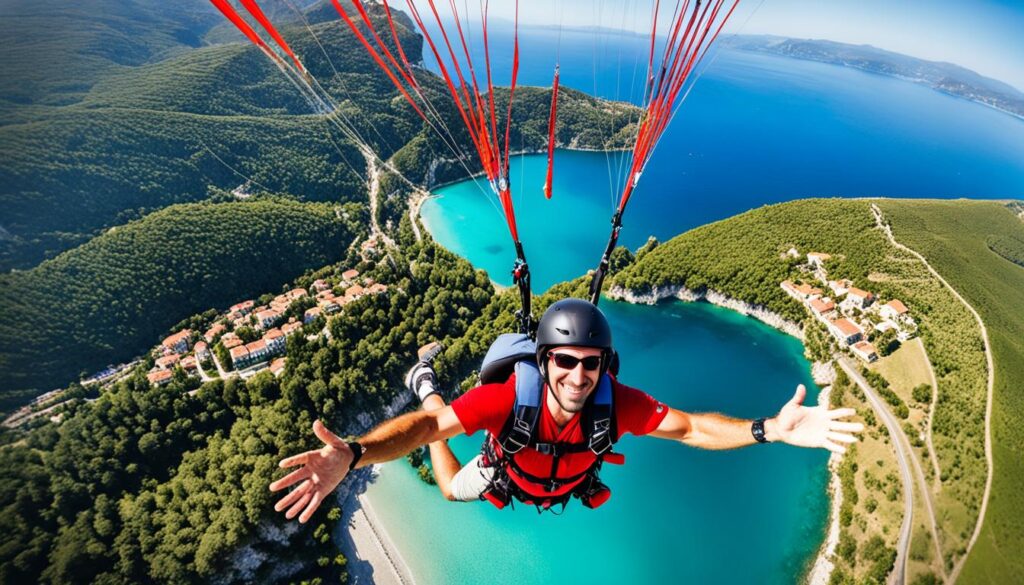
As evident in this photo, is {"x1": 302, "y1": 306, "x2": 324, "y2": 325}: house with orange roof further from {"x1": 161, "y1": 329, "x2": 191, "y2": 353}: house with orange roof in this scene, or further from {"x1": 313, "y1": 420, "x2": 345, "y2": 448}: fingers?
{"x1": 313, "y1": 420, "x2": 345, "y2": 448}: fingers

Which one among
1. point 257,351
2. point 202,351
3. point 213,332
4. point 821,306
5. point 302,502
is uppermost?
point 302,502

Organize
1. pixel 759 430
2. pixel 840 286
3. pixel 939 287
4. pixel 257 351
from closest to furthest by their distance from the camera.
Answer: pixel 759 430 → pixel 257 351 → pixel 840 286 → pixel 939 287

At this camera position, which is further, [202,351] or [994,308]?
[994,308]

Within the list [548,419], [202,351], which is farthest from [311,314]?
[548,419]

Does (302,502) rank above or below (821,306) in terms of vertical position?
above

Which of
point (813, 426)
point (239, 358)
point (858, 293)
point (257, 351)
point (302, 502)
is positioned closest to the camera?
point (302, 502)

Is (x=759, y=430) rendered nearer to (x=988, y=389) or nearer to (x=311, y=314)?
(x=311, y=314)

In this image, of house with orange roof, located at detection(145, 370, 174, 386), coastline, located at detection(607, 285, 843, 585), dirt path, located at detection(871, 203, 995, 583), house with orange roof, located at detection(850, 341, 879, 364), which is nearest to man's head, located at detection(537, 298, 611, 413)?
coastline, located at detection(607, 285, 843, 585)
